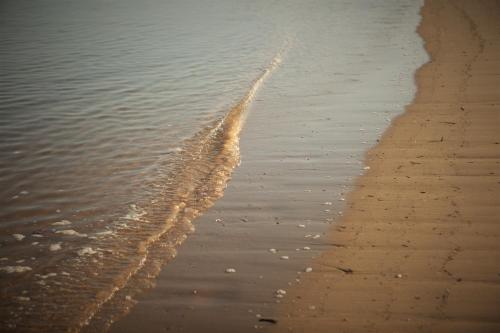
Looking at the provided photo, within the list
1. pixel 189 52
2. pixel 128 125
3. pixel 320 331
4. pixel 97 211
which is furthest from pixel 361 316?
pixel 189 52

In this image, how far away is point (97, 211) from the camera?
512 centimetres

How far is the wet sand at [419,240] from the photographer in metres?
3.32

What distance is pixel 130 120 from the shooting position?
8.08m

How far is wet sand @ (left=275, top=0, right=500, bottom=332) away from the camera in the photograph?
3.32 m

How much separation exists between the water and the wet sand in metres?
1.08

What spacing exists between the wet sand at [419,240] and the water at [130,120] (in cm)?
108

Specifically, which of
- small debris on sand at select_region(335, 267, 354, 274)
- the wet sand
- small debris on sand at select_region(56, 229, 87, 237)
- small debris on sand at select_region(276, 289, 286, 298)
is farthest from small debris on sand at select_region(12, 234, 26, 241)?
small debris on sand at select_region(335, 267, 354, 274)

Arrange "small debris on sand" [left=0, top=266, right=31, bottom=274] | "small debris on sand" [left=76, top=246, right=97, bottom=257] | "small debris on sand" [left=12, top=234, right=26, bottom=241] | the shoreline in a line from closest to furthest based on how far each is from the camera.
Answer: the shoreline < "small debris on sand" [left=0, top=266, right=31, bottom=274] < "small debris on sand" [left=76, top=246, right=97, bottom=257] < "small debris on sand" [left=12, top=234, right=26, bottom=241]

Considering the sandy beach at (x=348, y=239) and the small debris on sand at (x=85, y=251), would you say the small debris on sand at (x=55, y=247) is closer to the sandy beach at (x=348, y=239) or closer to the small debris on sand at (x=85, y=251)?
the small debris on sand at (x=85, y=251)

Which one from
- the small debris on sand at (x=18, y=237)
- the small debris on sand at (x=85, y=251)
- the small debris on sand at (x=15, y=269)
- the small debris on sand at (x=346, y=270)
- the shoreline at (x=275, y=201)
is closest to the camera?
the shoreline at (x=275, y=201)

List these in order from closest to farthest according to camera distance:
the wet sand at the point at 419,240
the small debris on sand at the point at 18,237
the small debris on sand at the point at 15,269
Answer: the wet sand at the point at 419,240 < the small debris on sand at the point at 15,269 < the small debris on sand at the point at 18,237

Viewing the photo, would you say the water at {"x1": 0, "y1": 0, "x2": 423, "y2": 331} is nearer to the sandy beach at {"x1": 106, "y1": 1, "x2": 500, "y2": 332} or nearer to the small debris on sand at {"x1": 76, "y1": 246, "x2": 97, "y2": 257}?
the small debris on sand at {"x1": 76, "y1": 246, "x2": 97, "y2": 257}

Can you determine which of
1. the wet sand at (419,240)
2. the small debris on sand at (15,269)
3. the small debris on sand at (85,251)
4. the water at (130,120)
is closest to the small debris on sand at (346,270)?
the wet sand at (419,240)

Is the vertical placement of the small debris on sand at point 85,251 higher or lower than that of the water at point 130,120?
lower
